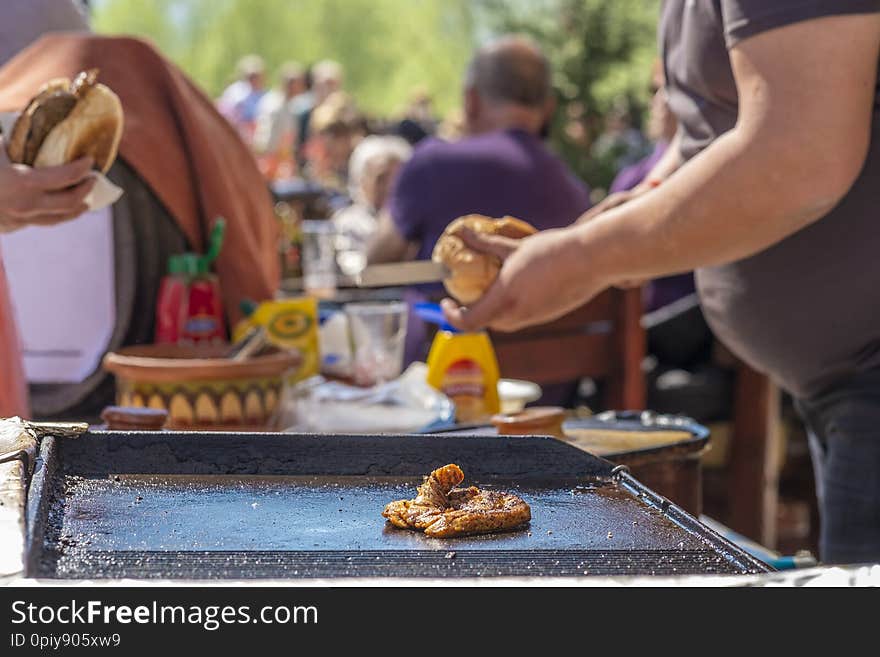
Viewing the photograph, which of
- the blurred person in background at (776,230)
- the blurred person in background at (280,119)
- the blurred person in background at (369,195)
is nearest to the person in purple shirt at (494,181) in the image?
the blurred person in background at (369,195)

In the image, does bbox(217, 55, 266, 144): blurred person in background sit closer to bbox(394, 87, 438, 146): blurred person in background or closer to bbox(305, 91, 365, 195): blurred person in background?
bbox(394, 87, 438, 146): blurred person in background

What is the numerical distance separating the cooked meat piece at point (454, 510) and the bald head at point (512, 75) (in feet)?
10.4

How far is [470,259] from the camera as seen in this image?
72.7 inches

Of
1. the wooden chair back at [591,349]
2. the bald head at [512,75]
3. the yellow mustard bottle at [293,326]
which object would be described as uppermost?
the bald head at [512,75]

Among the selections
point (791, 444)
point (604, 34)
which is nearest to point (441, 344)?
point (791, 444)

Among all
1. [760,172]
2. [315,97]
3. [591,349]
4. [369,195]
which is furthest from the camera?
[315,97]

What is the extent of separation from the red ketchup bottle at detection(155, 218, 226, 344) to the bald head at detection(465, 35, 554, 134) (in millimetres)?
2160

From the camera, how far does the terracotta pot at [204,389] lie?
1.92 m

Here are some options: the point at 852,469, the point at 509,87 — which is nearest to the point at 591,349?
the point at 509,87

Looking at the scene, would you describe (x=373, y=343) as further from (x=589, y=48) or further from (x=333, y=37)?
(x=333, y=37)

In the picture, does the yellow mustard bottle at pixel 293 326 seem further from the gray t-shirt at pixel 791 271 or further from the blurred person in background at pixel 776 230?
the gray t-shirt at pixel 791 271

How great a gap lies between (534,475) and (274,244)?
1.33 meters

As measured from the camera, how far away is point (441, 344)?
2.18 m

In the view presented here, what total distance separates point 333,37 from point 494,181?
25625 mm
